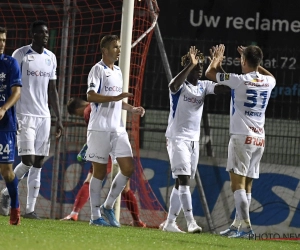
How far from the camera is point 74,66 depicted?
1312cm

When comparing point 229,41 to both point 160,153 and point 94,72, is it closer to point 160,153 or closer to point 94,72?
point 160,153

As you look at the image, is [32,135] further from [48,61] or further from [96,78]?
[96,78]

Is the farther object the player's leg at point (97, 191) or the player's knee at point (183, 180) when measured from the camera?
the player's leg at point (97, 191)

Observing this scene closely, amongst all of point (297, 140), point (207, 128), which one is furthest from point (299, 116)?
point (207, 128)

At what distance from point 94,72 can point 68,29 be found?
8.86ft

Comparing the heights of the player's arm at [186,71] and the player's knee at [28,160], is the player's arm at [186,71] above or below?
above

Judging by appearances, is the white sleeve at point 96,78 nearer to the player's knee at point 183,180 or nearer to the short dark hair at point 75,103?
the player's knee at point 183,180

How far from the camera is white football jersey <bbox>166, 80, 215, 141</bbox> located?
10.5 metres

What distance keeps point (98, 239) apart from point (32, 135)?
2.70 metres

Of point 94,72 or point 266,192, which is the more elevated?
point 94,72

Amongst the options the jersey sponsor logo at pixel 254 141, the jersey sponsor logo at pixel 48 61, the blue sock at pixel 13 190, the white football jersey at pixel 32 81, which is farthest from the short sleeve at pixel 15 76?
the jersey sponsor logo at pixel 254 141

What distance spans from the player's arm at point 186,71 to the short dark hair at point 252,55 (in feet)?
1.71

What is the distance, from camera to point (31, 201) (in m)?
10.9

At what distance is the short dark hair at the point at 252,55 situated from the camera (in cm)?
991
